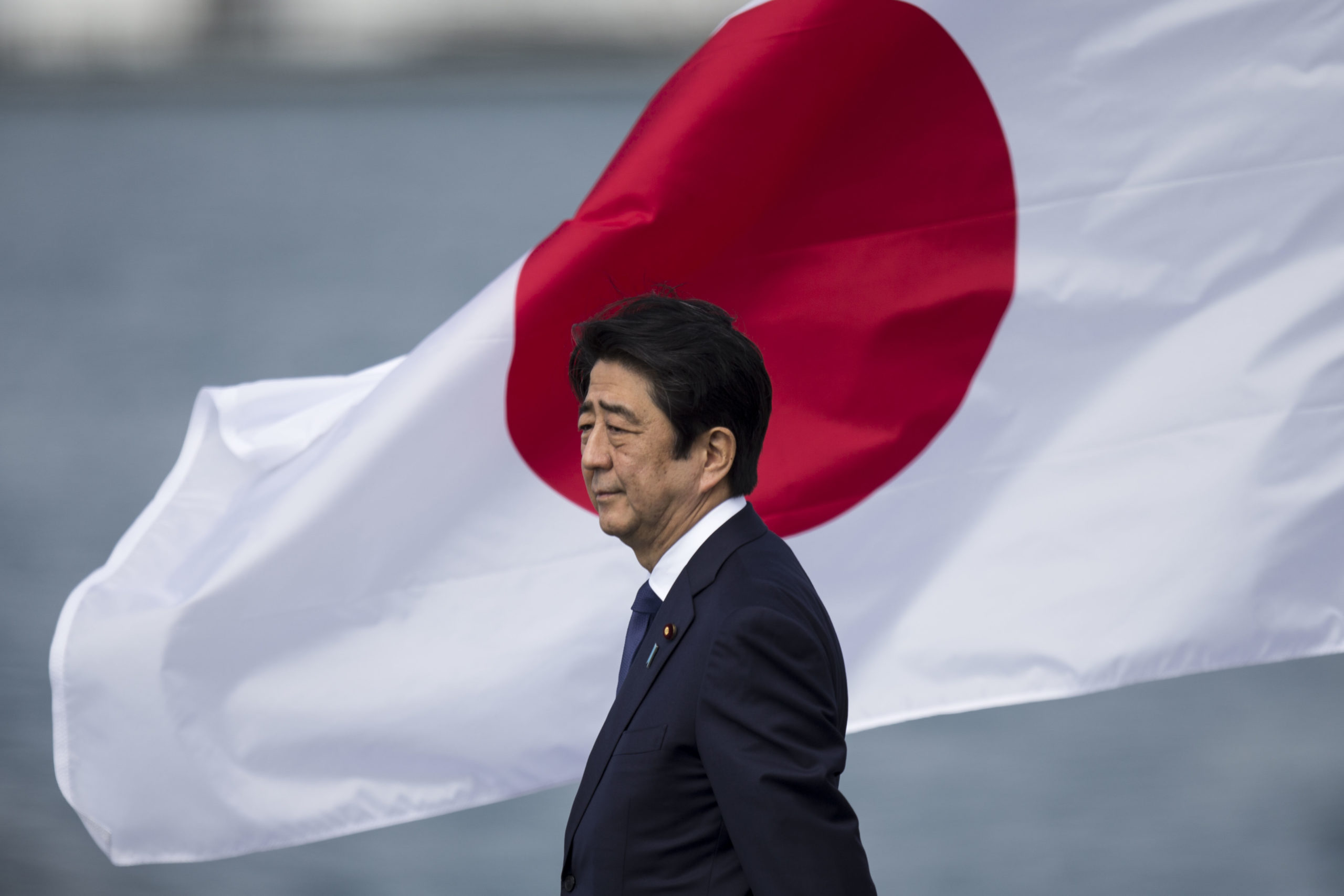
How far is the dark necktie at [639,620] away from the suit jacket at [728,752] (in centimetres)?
3

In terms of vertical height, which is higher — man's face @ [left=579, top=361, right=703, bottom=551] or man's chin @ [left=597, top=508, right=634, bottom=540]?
man's face @ [left=579, top=361, right=703, bottom=551]

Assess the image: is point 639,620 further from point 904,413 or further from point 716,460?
point 904,413

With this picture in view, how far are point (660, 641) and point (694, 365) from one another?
0.78 feet

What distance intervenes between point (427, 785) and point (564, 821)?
195 cm

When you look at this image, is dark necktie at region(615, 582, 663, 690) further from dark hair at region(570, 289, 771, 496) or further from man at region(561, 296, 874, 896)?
dark hair at region(570, 289, 771, 496)

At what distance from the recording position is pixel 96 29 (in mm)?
22906

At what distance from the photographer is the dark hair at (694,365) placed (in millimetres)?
1366

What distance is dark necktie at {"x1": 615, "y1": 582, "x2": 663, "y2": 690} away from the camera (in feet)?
4.62

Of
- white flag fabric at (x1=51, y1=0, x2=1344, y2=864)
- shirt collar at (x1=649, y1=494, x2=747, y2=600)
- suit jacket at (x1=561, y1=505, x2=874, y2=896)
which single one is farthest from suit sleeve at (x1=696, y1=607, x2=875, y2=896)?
white flag fabric at (x1=51, y1=0, x2=1344, y2=864)

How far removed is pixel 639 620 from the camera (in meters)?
1.45

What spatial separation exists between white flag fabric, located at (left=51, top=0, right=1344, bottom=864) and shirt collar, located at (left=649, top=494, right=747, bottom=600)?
72 cm

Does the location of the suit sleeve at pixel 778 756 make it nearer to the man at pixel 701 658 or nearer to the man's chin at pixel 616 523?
the man at pixel 701 658

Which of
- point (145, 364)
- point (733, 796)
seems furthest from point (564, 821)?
point (145, 364)

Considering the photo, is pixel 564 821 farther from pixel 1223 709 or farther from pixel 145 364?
pixel 145 364
